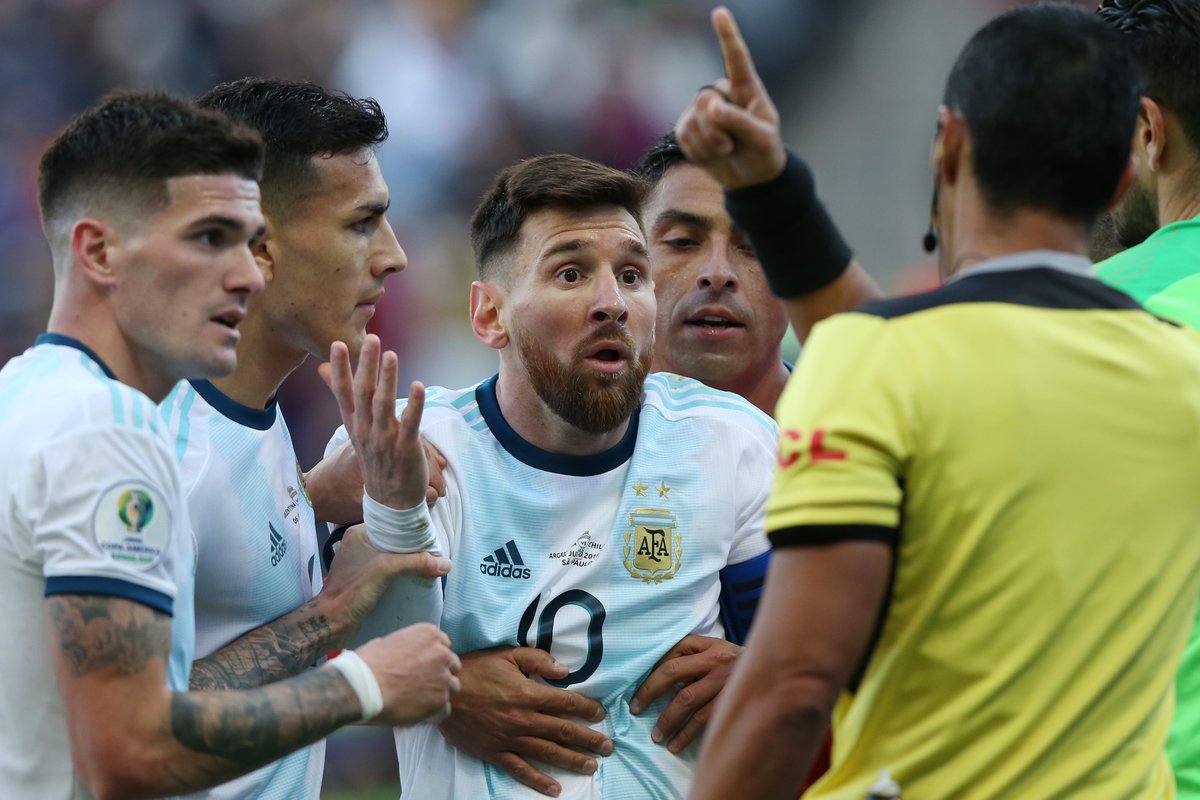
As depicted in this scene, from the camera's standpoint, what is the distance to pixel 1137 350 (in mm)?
2268

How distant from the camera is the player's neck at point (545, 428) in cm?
377

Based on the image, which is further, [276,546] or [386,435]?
[276,546]

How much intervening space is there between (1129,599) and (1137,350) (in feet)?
1.33

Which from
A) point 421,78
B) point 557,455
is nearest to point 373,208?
point 557,455

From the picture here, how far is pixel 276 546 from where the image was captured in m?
3.50

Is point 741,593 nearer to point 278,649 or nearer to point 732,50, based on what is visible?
point 278,649

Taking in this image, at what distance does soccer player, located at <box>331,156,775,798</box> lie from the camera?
3.52 meters

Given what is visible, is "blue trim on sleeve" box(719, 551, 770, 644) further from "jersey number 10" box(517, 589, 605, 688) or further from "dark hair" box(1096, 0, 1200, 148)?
"dark hair" box(1096, 0, 1200, 148)

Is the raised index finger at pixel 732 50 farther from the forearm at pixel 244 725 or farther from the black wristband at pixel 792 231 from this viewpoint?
the forearm at pixel 244 725

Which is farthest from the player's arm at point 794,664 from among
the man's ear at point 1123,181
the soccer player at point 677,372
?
the soccer player at point 677,372

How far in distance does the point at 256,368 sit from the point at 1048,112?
2270 mm

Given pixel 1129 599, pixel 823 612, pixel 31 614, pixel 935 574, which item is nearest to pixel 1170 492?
pixel 1129 599

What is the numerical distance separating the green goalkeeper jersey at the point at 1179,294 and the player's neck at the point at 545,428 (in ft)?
4.46

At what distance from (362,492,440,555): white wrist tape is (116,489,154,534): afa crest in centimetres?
83
